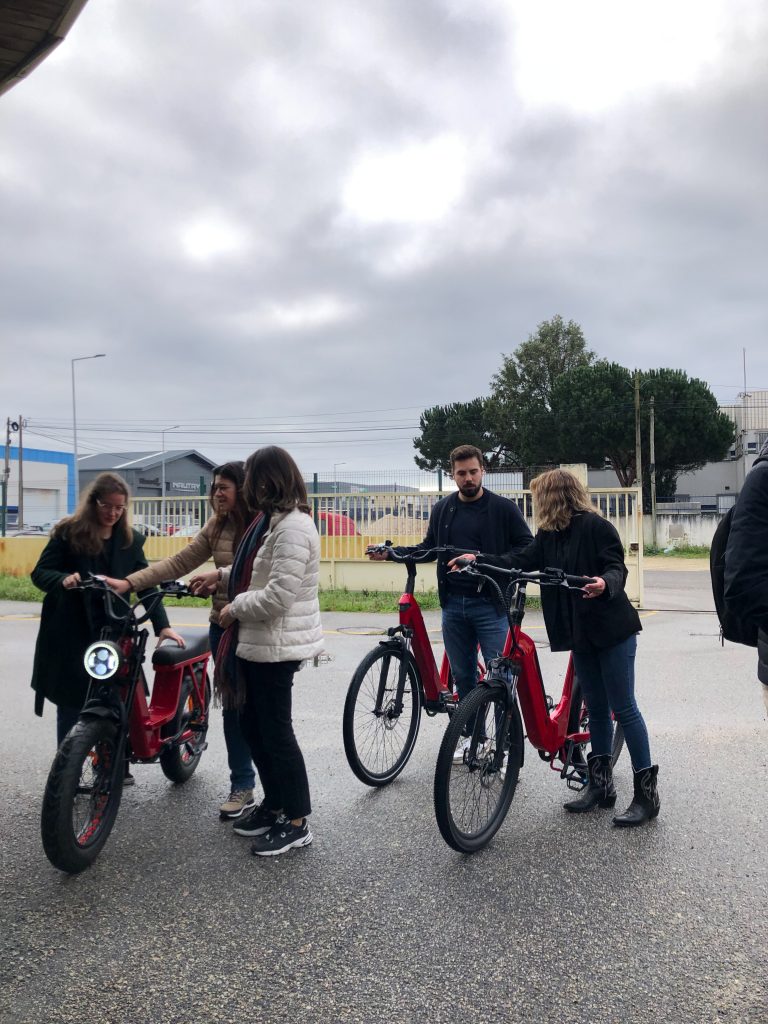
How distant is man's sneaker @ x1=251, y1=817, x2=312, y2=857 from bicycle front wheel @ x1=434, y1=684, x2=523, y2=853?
658mm

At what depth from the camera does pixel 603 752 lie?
460cm

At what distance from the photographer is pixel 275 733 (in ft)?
13.1

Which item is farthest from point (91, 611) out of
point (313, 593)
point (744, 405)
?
point (744, 405)

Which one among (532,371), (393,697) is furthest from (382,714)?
(532,371)

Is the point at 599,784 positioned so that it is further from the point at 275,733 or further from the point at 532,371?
the point at 532,371

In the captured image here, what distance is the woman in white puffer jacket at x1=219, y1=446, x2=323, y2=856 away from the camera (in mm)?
3871

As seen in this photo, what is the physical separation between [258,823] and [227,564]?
1339mm

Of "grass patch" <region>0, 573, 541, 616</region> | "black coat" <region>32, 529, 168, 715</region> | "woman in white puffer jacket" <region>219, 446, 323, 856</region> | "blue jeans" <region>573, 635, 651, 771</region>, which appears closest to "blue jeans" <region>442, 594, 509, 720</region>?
"blue jeans" <region>573, 635, 651, 771</region>

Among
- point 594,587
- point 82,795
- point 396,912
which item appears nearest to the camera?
point 396,912

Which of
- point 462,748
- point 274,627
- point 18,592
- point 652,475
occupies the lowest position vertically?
point 18,592

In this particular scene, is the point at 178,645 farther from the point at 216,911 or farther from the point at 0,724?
the point at 0,724

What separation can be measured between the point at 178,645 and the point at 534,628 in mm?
8277

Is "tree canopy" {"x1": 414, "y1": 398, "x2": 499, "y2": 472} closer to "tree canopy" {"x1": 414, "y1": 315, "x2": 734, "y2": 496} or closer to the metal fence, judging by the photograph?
"tree canopy" {"x1": 414, "y1": 315, "x2": 734, "y2": 496}

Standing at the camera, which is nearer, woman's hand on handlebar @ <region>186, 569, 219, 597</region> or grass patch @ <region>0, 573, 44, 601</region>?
woman's hand on handlebar @ <region>186, 569, 219, 597</region>
